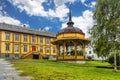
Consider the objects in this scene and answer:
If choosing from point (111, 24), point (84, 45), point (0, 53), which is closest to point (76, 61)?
point (84, 45)

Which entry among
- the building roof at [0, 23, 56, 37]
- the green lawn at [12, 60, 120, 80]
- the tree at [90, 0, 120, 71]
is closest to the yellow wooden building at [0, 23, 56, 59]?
the building roof at [0, 23, 56, 37]

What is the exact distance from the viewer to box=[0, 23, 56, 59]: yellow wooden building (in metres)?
63.5

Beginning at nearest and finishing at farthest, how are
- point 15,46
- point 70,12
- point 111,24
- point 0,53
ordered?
point 111,24 < point 70,12 < point 0,53 < point 15,46

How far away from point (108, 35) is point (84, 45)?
16.3 meters

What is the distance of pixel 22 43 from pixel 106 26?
1801 inches

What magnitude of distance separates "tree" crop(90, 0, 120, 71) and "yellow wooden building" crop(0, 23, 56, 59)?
40489 millimetres

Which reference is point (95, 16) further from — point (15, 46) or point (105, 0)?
point (15, 46)

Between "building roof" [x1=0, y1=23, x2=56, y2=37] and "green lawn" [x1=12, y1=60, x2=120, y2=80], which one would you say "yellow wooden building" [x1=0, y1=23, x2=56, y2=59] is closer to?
"building roof" [x1=0, y1=23, x2=56, y2=37]

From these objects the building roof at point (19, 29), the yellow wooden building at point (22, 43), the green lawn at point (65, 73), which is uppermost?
the building roof at point (19, 29)

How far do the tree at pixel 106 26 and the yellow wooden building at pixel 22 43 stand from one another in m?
40.5

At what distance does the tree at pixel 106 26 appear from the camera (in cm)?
2605

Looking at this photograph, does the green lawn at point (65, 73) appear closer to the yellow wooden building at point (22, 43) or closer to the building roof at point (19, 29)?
the yellow wooden building at point (22, 43)

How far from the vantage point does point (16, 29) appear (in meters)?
66.9

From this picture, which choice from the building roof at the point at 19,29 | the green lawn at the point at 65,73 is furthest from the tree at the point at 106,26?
the building roof at the point at 19,29
